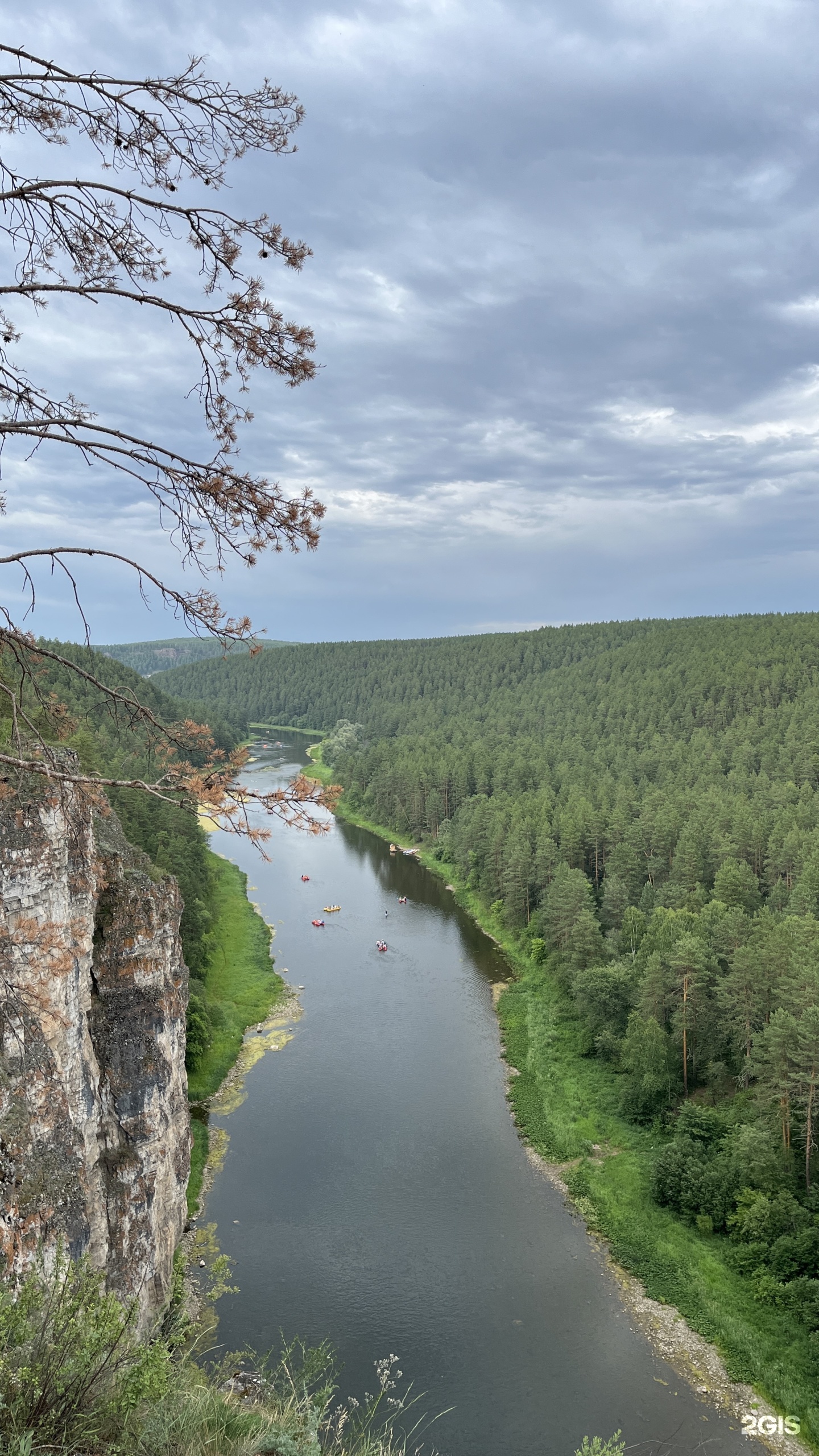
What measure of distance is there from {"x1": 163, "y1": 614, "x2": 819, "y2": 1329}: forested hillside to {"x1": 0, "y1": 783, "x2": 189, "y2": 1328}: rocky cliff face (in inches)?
654

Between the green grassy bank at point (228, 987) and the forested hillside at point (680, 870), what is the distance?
1311cm

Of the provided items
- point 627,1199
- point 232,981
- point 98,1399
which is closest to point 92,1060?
point 98,1399

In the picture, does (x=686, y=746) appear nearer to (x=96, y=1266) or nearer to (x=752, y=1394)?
(x=752, y=1394)

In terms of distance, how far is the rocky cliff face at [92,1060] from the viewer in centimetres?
1393

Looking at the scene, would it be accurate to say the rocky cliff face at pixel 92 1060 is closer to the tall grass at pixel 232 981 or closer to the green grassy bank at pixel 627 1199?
the tall grass at pixel 232 981

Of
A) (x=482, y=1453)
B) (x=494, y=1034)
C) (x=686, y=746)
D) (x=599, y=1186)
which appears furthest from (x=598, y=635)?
(x=482, y=1453)

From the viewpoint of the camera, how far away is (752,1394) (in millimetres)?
19438

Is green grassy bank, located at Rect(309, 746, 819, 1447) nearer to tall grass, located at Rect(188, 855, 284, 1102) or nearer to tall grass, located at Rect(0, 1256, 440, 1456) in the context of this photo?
tall grass, located at Rect(188, 855, 284, 1102)

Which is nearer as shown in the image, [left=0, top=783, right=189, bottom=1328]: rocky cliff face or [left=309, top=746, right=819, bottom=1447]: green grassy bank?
[left=0, top=783, right=189, bottom=1328]: rocky cliff face

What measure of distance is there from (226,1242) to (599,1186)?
1190 cm

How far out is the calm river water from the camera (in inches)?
746

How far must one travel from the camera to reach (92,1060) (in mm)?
16844
